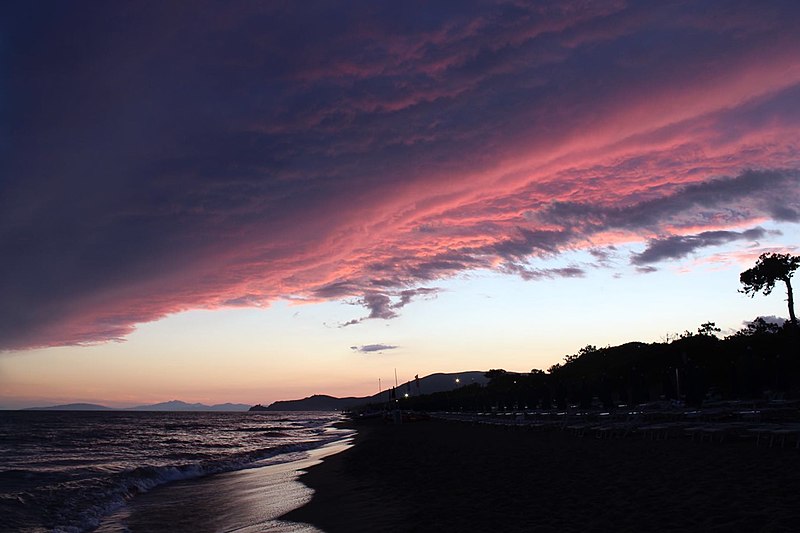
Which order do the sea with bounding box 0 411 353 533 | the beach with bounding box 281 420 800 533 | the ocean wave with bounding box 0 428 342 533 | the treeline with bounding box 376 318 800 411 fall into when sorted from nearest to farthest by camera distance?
the beach with bounding box 281 420 800 533
the sea with bounding box 0 411 353 533
the ocean wave with bounding box 0 428 342 533
the treeline with bounding box 376 318 800 411

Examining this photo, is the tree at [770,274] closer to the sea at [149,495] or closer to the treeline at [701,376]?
the treeline at [701,376]

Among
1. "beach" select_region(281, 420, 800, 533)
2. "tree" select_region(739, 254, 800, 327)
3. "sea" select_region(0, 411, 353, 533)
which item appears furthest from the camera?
"tree" select_region(739, 254, 800, 327)

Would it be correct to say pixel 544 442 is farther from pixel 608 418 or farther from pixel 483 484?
pixel 483 484

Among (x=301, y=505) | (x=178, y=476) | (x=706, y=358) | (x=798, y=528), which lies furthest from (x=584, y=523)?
(x=706, y=358)

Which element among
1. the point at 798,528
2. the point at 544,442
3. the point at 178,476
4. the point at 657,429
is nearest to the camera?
the point at 798,528

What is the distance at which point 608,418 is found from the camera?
2933 cm

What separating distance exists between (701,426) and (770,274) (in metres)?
37.2

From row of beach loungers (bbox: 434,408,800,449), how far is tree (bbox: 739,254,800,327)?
2736cm

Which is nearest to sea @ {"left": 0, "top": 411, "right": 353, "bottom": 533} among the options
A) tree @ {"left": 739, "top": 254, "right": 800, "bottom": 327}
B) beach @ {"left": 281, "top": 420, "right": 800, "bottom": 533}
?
beach @ {"left": 281, "top": 420, "right": 800, "bottom": 533}

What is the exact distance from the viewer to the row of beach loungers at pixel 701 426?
16031mm

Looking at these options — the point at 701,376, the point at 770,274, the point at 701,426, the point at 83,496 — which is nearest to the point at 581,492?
the point at 701,426

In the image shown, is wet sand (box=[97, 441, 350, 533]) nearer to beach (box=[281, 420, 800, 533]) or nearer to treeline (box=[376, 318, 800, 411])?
beach (box=[281, 420, 800, 533])

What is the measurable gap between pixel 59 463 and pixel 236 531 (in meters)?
26.2

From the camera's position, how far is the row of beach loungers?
52.6ft
